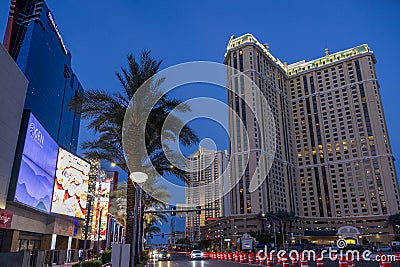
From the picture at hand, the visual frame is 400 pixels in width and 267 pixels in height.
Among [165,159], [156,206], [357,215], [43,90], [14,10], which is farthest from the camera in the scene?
[357,215]

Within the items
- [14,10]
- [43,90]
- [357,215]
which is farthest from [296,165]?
[14,10]

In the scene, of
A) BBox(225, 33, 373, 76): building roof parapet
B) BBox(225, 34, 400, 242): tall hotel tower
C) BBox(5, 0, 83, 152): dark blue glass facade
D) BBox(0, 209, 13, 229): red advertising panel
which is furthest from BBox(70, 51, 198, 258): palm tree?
BBox(225, 33, 373, 76): building roof parapet

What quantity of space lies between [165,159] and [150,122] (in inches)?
149

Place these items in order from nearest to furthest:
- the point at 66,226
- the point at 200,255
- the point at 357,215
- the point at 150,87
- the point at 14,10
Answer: the point at 150,87 < the point at 66,226 < the point at 200,255 < the point at 14,10 < the point at 357,215

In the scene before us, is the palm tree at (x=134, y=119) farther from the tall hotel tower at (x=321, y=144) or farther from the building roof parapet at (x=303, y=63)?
the building roof parapet at (x=303, y=63)

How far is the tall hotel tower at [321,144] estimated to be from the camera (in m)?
116

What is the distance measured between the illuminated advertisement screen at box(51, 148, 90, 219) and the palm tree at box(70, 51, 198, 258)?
12183mm

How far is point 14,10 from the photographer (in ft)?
230

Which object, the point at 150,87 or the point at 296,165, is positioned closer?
the point at 150,87

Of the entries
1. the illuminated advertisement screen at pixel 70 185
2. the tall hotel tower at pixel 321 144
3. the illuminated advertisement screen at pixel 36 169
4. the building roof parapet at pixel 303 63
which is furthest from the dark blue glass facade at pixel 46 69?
the building roof parapet at pixel 303 63

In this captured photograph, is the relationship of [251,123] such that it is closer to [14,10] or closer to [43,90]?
[43,90]

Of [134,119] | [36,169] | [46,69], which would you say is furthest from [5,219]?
[46,69]

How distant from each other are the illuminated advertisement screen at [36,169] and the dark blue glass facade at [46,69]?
3400cm

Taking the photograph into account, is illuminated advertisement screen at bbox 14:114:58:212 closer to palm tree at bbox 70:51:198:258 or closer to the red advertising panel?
the red advertising panel
